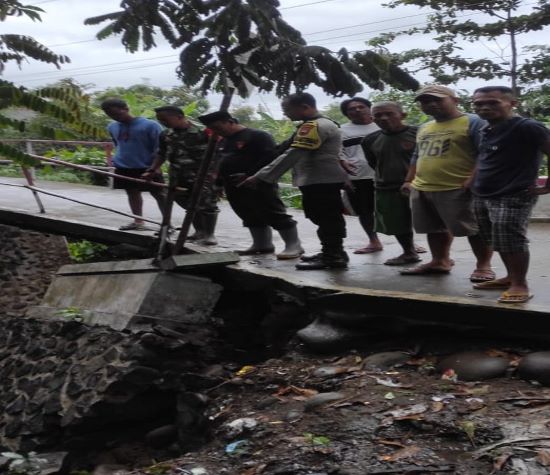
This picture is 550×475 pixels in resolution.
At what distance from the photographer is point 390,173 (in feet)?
22.9

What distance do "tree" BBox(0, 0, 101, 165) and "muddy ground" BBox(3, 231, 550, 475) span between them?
7.20ft

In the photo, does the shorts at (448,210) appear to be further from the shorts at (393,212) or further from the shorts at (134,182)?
the shorts at (134,182)

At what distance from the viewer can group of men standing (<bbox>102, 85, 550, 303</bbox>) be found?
17.6ft

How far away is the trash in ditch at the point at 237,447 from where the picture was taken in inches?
201

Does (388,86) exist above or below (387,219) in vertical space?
above

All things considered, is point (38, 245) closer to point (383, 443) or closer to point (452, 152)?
point (452, 152)

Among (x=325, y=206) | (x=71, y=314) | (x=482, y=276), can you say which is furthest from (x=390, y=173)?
(x=71, y=314)

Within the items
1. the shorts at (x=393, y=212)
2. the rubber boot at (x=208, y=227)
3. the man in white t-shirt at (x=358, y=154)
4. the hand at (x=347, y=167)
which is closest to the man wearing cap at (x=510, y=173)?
the shorts at (x=393, y=212)

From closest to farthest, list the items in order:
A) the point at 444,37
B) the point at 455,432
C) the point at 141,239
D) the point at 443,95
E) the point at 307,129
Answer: the point at 455,432, the point at 443,95, the point at 307,129, the point at 141,239, the point at 444,37

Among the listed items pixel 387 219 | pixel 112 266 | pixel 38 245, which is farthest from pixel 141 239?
pixel 387 219

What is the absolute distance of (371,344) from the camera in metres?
6.21

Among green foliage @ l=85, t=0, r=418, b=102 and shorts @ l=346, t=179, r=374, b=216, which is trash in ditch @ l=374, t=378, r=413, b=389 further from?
shorts @ l=346, t=179, r=374, b=216

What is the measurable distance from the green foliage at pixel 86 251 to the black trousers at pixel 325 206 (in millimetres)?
4125

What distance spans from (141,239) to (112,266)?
44.8 inches
